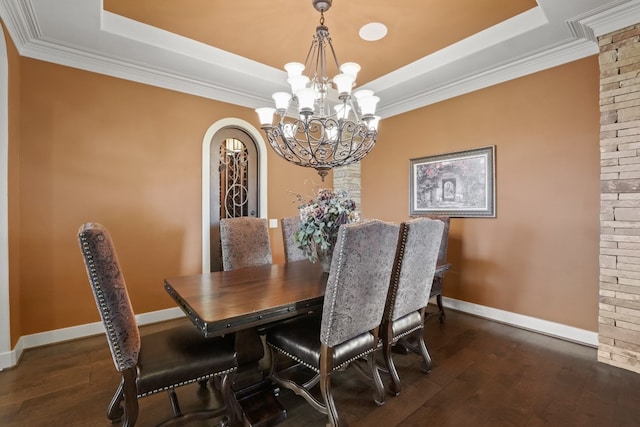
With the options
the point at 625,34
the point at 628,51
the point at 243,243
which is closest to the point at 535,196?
the point at 628,51

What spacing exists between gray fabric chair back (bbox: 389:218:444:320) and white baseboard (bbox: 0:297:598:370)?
1752 mm

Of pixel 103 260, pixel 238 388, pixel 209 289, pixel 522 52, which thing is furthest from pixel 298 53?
pixel 238 388

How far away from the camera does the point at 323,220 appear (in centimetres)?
220

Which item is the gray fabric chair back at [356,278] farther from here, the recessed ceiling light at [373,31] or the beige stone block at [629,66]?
the beige stone block at [629,66]

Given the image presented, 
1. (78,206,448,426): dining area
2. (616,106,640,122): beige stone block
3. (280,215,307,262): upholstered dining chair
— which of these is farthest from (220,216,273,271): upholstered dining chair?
(616,106,640,122): beige stone block

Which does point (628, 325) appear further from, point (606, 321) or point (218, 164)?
point (218, 164)

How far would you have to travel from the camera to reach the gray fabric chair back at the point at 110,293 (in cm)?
126

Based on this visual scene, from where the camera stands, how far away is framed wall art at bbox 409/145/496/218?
3412 millimetres

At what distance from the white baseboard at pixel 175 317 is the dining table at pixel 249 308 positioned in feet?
5.07

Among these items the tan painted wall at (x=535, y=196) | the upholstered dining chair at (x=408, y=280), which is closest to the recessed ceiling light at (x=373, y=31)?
the tan painted wall at (x=535, y=196)

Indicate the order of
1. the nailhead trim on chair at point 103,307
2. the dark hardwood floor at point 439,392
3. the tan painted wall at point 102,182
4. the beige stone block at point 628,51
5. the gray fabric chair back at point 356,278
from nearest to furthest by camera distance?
the nailhead trim on chair at point 103,307
the gray fabric chair back at point 356,278
the dark hardwood floor at point 439,392
the beige stone block at point 628,51
the tan painted wall at point 102,182

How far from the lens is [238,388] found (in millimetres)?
1958

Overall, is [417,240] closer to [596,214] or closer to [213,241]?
[596,214]

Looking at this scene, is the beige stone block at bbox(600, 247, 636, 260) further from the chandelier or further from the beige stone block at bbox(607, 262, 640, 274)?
the chandelier
